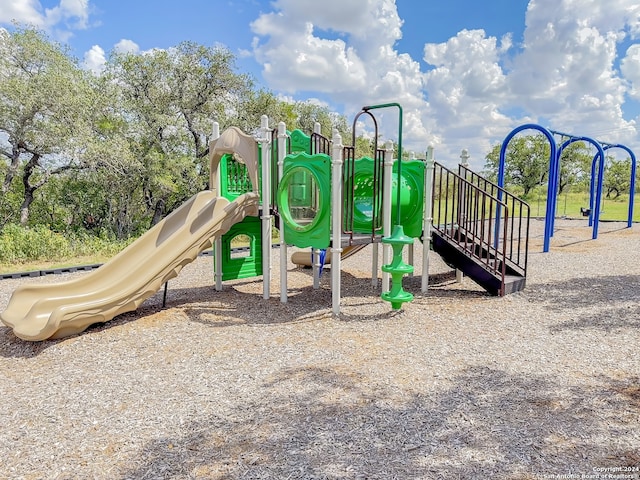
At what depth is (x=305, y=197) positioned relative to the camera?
273 inches

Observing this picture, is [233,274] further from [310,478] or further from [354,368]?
[310,478]

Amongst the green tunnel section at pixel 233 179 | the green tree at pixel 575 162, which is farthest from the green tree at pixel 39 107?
the green tree at pixel 575 162

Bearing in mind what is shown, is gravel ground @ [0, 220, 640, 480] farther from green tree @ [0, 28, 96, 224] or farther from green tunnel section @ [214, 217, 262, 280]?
green tree @ [0, 28, 96, 224]

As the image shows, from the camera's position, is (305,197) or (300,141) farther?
(300,141)

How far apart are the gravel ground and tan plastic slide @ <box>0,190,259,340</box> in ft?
0.81

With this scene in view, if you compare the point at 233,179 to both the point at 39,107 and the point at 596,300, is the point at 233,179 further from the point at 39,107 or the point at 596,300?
the point at 39,107

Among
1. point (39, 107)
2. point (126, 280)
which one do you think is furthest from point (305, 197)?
point (39, 107)

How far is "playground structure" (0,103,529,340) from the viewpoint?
17.9 ft

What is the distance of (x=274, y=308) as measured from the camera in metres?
6.30

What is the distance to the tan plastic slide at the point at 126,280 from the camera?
503cm

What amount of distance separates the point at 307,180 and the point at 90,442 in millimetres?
4750

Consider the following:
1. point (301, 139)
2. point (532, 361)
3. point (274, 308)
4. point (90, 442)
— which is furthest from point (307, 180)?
point (90, 442)

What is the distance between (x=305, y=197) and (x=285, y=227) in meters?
0.78

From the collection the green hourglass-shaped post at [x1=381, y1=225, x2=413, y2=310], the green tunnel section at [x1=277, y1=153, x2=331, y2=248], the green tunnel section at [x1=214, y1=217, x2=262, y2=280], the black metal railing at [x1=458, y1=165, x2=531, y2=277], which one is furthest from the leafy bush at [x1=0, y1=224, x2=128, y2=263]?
the black metal railing at [x1=458, y1=165, x2=531, y2=277]
